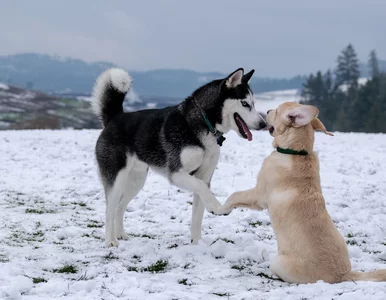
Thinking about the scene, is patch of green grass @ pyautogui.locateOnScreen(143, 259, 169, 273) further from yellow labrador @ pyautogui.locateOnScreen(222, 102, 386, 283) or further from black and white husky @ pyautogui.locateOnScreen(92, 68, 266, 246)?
yellow labrador @ pyautogui.locateOnScreen(222, 102, 386, 283)

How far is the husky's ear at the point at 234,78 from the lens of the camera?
18.8 feet

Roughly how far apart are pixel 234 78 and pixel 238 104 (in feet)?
1.09

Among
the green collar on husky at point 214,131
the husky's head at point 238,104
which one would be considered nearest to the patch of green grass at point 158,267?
the green collar on husky at point 214,131

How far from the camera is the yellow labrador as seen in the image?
4500 millimetres

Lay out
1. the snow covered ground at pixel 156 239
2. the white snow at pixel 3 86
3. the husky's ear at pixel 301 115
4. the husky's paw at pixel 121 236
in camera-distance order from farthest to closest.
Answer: the white snow at pixel 3 86
the husky's paw at pixel 121 236
the husky's ear at pixel 301 115
the snow covered ground at pixel 156 239

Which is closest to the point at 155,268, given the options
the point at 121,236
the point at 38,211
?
the point at 121,236

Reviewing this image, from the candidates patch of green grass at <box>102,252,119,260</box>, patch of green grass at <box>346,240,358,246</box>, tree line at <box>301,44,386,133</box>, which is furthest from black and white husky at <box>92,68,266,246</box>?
tree line at <box>301,44,386,133</box>

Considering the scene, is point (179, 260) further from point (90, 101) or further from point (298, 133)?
point (90, 101)

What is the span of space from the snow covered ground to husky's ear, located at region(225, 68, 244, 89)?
2.06 meters

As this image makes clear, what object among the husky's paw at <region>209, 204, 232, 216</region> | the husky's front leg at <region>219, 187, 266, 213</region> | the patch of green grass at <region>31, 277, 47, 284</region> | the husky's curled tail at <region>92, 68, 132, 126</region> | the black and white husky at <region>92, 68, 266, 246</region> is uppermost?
the husky's curled tail at <region>92, 68, 132, 126</region>

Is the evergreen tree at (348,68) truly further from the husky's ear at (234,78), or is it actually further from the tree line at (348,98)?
the husky's ear at (234,78)

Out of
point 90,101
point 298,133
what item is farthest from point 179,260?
point 90,101

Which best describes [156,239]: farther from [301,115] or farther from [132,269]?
[301,115]

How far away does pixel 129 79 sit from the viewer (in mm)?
6914
